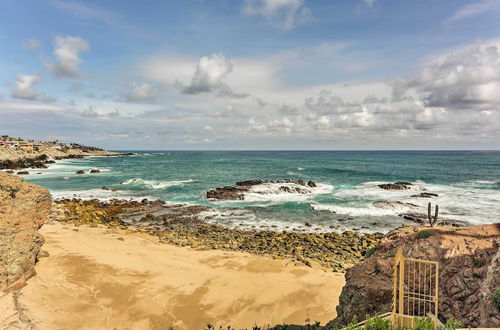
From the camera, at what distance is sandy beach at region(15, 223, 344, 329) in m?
10.3

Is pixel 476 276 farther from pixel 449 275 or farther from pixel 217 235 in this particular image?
pixel 217 235

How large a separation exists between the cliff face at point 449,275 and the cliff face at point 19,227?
40.6 ft

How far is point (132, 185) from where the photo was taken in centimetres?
4697

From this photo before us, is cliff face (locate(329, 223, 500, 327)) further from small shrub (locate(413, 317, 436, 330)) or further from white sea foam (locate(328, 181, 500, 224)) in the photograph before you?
white sea foam (locate(328, 181, 500, 224))

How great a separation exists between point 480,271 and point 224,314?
8512 millimetres

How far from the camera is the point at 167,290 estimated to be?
1223 cm

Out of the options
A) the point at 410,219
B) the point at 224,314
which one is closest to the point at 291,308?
the point at 224,314

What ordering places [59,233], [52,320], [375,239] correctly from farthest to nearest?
[375,239] → [59,233] → [52,320]

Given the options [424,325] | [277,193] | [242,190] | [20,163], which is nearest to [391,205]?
[277,193]

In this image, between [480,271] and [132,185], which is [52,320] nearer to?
[480,271]

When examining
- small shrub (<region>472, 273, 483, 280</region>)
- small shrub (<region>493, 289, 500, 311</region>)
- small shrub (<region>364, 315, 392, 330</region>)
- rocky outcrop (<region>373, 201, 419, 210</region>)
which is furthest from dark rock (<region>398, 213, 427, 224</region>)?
small shrub (<region>364, 315, 392, 330</region>)

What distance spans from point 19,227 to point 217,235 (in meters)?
12.8

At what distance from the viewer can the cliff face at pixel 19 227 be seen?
35.4 feet

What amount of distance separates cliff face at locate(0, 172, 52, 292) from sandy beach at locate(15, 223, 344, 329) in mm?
708
